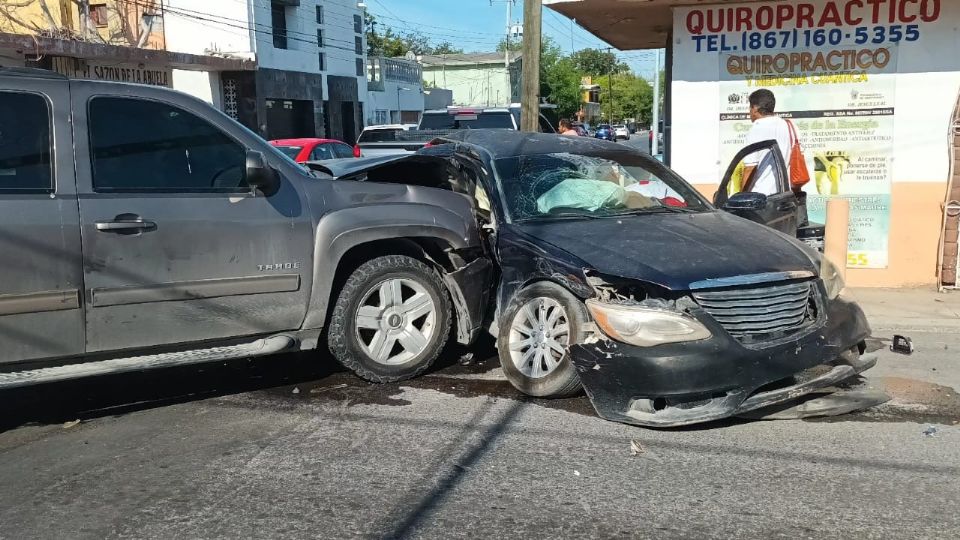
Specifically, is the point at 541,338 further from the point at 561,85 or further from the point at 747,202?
the point at 561,85

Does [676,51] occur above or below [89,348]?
above

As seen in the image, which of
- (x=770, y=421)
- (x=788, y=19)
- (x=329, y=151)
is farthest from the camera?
(x=329, y=151)

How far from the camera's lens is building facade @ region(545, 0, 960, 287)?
8461mm

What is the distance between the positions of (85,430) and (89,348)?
0.56m

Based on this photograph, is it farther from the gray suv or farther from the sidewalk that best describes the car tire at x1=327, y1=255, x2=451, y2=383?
the sidewalk

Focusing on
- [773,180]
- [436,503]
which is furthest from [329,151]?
[436,503]

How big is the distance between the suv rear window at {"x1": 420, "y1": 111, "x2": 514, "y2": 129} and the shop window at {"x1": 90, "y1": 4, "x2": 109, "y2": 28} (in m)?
20.2

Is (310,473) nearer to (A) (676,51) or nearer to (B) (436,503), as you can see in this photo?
(B) (436,503)

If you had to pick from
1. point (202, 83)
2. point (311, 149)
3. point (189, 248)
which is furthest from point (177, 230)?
point (202, 83)

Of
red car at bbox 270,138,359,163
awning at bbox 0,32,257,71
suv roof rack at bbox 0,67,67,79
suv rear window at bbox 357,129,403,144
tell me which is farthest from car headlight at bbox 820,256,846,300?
awning at bbox 0,32,257,71

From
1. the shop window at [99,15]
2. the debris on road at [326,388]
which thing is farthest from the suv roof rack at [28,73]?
the shop window at [99,15]

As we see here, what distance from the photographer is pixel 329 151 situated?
17375 mm

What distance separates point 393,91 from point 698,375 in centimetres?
4589

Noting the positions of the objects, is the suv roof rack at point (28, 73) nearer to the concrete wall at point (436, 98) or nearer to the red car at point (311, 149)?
the red car at point (311, 149)
